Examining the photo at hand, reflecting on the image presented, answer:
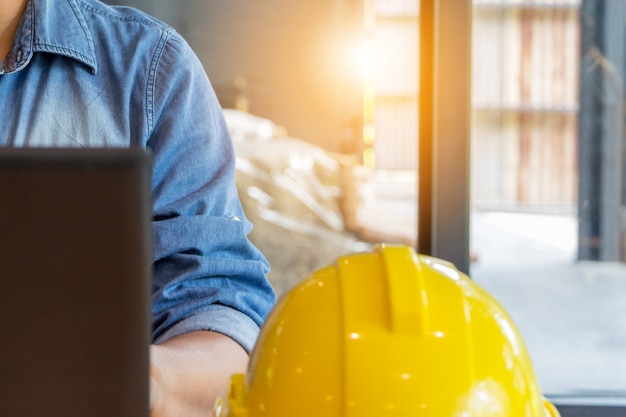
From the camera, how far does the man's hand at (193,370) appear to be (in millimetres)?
581

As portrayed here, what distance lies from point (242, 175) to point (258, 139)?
130 millimetres

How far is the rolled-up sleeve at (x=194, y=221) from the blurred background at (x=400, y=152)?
3.59ft

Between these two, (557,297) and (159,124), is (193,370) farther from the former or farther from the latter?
(557,297)

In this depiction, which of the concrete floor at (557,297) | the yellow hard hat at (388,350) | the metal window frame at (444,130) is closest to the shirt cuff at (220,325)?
the yellow hard hat at (388,350)

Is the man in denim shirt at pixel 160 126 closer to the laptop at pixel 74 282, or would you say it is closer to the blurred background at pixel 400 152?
the laptop at pixel 74 282

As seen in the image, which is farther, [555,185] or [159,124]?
A: [555,185]

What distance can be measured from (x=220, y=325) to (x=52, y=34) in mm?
315

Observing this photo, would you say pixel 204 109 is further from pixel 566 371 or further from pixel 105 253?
pixel 566 371

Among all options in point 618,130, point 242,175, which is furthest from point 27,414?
point 618,130

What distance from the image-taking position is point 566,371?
3.19 metres

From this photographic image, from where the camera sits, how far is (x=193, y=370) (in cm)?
65

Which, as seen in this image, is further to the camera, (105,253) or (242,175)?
(242,175)

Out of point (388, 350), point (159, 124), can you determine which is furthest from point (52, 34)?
point (388, 350)

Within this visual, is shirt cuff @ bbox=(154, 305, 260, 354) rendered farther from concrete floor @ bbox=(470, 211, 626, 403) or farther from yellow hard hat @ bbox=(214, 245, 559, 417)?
concrete floor @ bbox=(470, 211, 626, 403)
